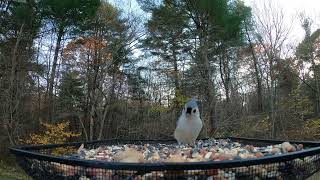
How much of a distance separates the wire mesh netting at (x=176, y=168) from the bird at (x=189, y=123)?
1.17 metres

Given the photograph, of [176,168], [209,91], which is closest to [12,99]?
[209,91]

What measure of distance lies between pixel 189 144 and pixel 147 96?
43.4 ft

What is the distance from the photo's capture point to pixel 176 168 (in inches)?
64.0

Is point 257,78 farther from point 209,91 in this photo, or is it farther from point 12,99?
point 12,99

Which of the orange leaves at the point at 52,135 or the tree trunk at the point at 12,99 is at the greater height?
the tree trunk at the point at 12,99

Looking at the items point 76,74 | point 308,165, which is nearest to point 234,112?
point 76,74

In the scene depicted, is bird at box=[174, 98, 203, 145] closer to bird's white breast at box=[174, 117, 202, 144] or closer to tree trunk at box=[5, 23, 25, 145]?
bird's white breast at box=[174, 117, 202, 144]

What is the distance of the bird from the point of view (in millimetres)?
3148

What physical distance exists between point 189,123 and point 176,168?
5.11 ft

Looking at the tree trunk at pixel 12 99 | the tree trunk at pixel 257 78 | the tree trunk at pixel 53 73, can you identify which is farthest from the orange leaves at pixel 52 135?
the tree trunk at pixel 257 78

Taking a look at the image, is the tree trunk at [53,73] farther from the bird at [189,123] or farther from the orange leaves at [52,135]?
the bird at [189,123]

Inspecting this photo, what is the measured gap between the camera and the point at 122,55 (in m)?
16.0

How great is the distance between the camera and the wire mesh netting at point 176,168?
5.36ft

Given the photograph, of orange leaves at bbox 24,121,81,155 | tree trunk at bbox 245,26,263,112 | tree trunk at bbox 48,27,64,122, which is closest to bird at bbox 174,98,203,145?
orange leaves at bbox 24,121,81,155
